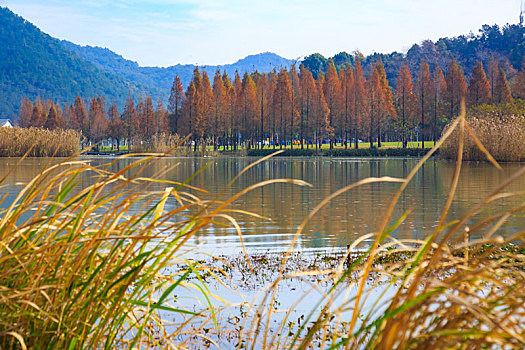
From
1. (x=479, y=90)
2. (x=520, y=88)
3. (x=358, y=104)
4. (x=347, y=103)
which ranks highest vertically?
(x=520, y=88)

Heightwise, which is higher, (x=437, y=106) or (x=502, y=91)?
(x=502, y=91)

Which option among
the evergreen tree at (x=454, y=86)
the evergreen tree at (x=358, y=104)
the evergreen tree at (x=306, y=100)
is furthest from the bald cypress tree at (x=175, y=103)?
the evergreen tree at (x=454, y=86)

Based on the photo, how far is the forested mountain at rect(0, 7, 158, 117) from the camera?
157375 mm

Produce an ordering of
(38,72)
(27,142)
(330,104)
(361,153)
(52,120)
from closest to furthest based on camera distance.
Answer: (27,142) → (361,153) → (330,104) → (52,120) → (38,72)

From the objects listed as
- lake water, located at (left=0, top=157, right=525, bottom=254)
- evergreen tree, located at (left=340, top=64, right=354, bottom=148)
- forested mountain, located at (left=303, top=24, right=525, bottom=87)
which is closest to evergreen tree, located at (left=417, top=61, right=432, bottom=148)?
evergreen tree, located at (left=340, top=64, right=354, bottom=148)

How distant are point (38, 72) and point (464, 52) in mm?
118319

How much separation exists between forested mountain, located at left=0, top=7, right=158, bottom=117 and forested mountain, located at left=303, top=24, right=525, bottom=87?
73280 mm

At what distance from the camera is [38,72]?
163 metres

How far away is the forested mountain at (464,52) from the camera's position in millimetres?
91956

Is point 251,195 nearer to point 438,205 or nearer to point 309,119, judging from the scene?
point 438,205

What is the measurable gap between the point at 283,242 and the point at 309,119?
5348cm

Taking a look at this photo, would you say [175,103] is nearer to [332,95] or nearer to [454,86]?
[332,95]

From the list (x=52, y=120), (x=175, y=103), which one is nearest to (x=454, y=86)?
(x=175, y=103)

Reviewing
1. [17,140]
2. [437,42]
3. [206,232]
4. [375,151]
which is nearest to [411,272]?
[206,232]
